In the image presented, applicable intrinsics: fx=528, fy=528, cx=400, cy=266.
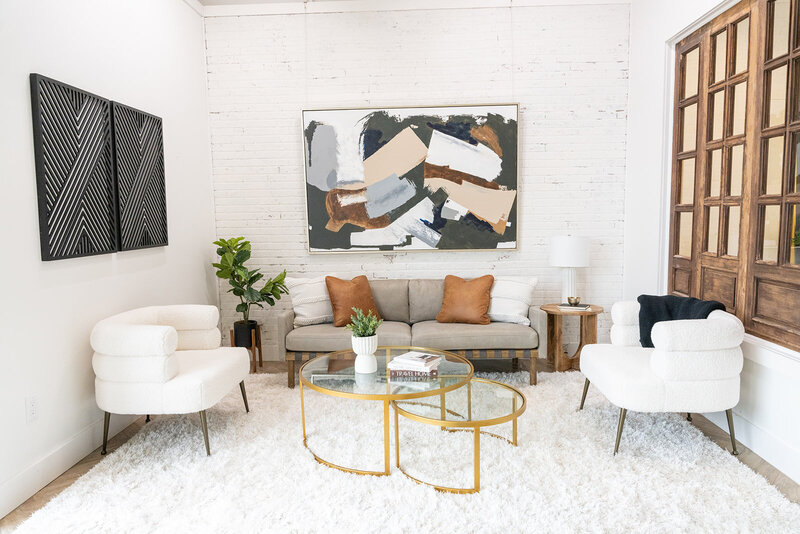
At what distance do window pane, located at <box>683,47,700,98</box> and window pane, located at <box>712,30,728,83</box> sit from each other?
0.21m

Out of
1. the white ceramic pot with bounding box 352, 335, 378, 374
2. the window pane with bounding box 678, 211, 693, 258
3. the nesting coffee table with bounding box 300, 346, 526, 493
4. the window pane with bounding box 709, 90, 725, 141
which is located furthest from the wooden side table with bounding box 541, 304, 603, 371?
the white ceramic pot with bounding box 352, 335, 378, 374

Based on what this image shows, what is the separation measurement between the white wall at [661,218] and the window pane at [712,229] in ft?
2.03

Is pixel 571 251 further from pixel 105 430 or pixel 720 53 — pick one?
pixel 105 430

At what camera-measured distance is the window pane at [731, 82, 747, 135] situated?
10.6 ft

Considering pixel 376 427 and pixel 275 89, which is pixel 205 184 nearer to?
pixel 275 89

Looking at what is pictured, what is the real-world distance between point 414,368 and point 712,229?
2.32m

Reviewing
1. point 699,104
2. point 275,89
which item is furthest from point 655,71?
point 275,89

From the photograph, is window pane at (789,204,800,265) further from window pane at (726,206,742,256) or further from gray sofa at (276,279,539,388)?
gray sofa at (276,279,539,388)

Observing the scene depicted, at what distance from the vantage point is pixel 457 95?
4973 mm

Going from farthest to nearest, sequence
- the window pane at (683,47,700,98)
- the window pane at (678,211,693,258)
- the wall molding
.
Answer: the wall molding < the window pane at (678,211,693,258) < the window pane at (683,47,700,98)

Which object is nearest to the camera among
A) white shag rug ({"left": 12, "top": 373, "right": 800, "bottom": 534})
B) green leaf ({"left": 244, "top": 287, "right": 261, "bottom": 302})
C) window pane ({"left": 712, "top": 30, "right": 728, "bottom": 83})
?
white shag rug ({"left": 12, "top": 373, "right": 800, "bottom": 534})

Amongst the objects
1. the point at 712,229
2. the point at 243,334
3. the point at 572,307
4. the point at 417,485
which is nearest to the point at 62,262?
the point at 243,334

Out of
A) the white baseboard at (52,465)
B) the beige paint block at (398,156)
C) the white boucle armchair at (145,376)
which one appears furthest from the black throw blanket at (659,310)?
the white baseboard at (52,465)

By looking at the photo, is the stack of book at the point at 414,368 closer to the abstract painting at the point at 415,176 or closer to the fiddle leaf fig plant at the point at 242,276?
the fiddle leaf fig plant at the point at 242,276
